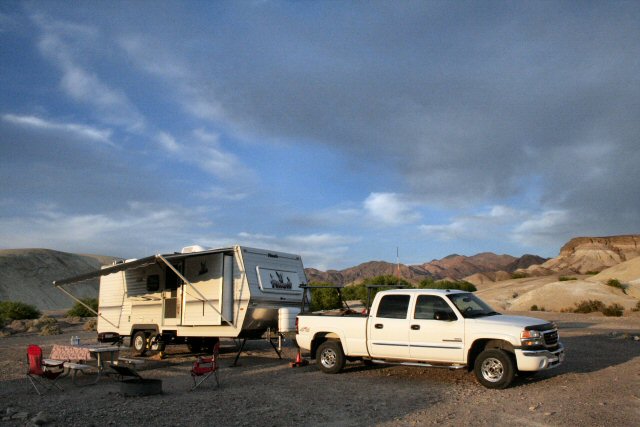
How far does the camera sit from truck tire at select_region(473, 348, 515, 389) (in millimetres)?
9242

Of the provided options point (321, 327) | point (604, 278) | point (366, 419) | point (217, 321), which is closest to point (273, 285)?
point (217, 321)

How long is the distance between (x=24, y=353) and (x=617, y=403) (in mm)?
16741

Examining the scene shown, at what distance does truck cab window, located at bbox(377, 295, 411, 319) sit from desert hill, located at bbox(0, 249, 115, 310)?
6149cm

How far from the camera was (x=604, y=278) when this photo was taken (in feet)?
140

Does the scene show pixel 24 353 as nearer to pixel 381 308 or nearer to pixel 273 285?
pixel 273 285

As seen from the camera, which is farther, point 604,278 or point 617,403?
point 604,278

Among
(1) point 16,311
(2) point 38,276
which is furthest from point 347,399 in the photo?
(2) point 38,276

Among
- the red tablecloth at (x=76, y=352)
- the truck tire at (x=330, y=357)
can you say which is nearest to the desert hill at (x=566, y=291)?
the truck tire at (x=330, y=357)

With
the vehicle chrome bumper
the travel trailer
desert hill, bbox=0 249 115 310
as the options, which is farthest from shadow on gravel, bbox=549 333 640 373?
desert hill, bbox=0 249 115 310

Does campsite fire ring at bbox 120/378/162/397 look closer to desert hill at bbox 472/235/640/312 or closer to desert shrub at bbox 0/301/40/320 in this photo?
desert hill at bbox 472/235/640/312

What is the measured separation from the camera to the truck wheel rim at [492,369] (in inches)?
369

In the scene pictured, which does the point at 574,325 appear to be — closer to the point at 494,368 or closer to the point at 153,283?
the point at 494,368

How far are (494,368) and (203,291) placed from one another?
7.74m

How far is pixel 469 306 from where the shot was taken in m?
10.4
